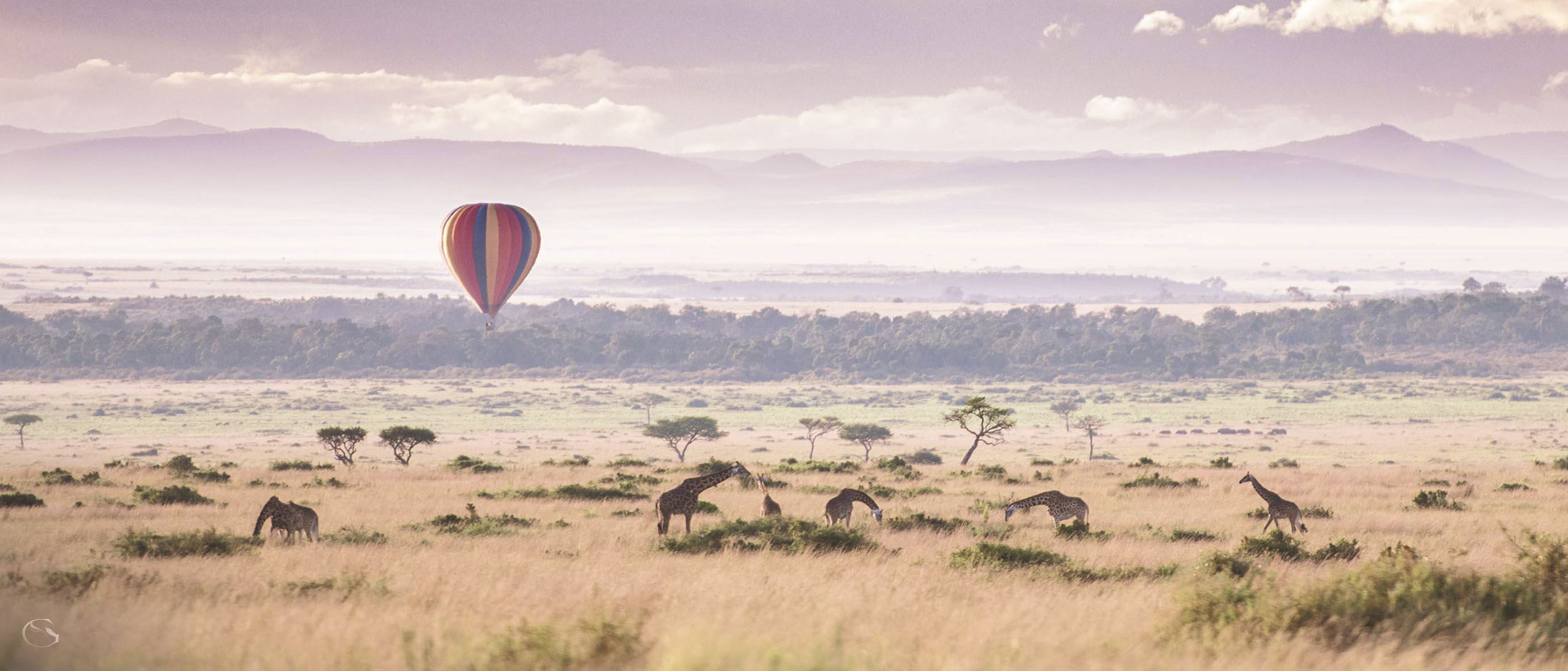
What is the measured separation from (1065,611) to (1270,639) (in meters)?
1.84

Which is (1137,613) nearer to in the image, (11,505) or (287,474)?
(11,505)

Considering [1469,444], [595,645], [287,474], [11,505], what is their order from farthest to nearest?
1. [1469,444]
2. [287,474]
3. [11,505]
4. [595,645]

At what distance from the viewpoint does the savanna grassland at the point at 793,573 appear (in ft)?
30.0

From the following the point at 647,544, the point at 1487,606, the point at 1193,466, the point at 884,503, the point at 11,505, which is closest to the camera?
the point at 1487,606

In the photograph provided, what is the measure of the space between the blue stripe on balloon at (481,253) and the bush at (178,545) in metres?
51.0

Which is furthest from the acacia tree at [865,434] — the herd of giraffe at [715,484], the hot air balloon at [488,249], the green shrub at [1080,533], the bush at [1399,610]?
the bush at [1399,610]

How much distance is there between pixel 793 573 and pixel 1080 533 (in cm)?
779

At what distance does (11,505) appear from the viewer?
23.6m

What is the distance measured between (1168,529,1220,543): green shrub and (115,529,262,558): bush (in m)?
14.3

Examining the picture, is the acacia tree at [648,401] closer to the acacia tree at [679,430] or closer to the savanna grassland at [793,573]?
the acacia tree at [679,430]

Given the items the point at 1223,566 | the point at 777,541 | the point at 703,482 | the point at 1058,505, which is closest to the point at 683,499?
the point at 703,482

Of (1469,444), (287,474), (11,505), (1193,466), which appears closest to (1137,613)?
(11,505)

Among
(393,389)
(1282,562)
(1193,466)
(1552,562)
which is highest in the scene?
(1552,562)

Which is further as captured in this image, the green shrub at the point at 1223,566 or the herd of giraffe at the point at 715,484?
the herd of giraffe at the point at 715,484
